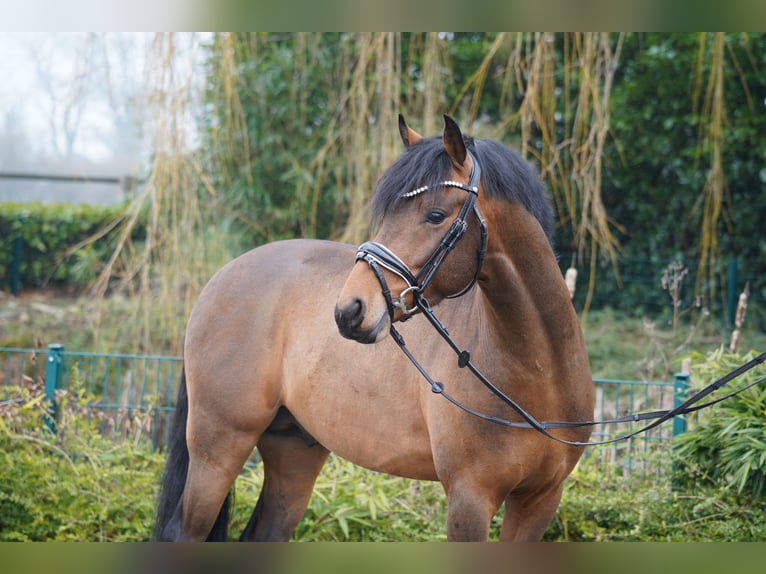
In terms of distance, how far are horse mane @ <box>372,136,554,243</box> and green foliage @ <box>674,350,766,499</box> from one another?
77.6 inches

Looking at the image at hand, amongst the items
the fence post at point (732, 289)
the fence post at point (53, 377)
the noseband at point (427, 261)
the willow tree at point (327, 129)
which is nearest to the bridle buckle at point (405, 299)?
the noseband at point (427, 261)

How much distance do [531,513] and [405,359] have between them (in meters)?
0.72

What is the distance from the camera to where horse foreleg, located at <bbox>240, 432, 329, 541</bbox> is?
352 centimetres

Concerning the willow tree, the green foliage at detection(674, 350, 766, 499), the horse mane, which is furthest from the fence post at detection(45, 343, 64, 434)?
the green foliage at detection(674, 350, 766, 499)

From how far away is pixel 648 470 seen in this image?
4.82 m

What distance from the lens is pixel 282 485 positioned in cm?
353

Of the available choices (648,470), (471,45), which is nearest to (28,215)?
(471,45)

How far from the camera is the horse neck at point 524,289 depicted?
2.43 m

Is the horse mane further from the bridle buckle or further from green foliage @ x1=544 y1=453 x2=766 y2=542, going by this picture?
green foliage @ x1=544 y1=453 x2=766 y2=542

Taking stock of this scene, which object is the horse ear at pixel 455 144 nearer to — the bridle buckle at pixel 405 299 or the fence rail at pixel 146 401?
the bridle buckle at pixel 405 299

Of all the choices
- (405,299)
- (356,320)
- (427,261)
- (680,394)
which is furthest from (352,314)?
(680,394)

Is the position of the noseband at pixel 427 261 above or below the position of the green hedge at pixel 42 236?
above

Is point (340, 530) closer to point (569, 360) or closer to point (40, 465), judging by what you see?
point (40, 465)

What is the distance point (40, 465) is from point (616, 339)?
5836 millimetres
